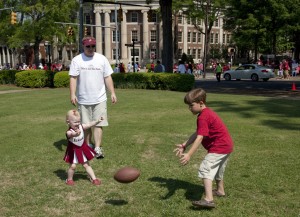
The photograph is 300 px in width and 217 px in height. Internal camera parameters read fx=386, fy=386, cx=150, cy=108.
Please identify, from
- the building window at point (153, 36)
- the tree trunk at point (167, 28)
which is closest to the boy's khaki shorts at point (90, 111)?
the tree trunk at point (167, 28)

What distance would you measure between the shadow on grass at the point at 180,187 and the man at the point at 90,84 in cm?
148

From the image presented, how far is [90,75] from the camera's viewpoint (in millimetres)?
6336

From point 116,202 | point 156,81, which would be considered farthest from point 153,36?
point 116,202

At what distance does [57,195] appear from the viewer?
5.03 meters

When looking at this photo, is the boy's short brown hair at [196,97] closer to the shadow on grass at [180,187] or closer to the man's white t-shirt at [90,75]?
the shadow on grass at [180,187]

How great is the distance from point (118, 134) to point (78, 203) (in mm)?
4117

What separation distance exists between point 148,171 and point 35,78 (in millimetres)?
20444

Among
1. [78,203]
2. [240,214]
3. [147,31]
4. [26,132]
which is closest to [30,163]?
[78,203]

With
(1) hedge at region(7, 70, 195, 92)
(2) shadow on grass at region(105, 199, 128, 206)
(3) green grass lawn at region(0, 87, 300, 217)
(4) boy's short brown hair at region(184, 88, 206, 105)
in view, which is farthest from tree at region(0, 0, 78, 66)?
(4) boy's short brown hair at region(184, 88, 206, 105)

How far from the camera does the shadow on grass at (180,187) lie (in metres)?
4.91

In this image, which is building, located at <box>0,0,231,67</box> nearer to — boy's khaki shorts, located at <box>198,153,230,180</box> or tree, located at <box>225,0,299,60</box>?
tree, located at <box>225,0,299,60</box>

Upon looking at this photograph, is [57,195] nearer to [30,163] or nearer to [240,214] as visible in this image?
[30,163]

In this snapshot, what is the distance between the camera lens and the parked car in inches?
1264

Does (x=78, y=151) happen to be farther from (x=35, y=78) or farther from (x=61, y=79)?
(x=35, y=78)
